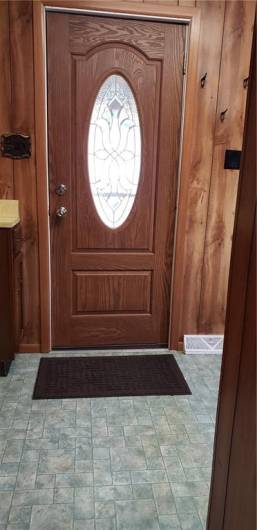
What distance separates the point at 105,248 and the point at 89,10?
1410 millimetres

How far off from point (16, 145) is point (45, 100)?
32 centimetres

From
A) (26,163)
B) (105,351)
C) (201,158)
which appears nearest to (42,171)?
(26,163)

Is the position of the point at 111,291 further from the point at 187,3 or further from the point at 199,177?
the point at 187,3

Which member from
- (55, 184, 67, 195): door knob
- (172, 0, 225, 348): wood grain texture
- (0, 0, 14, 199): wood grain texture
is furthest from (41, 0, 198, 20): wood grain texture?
(55, 184, 67, 195): door knob

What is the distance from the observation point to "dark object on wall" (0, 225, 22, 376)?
91.1 inches

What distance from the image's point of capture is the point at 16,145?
243cm

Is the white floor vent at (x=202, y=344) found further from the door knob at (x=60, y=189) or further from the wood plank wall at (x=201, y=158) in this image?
the door knob at (x=60, y=189)

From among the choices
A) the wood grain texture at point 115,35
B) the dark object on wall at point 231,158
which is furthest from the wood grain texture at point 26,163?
the dark object on wall at point 231,158

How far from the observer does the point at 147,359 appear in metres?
2.74

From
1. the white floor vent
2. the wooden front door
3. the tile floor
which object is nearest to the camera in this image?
the tile floor

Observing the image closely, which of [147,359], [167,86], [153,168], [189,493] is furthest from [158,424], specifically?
[167,86]

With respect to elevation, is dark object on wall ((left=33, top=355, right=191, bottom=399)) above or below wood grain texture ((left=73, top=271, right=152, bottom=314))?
below

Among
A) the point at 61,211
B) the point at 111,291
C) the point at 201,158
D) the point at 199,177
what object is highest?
the point at 201,158

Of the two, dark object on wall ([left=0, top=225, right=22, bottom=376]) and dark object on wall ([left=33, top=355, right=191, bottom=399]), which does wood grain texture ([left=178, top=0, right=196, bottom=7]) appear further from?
dark object on wall ([left=33, top=355, right=191, bottom=399])
